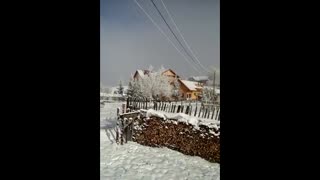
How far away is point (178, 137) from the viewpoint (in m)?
1.67

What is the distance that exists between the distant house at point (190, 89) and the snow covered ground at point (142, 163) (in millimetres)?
355

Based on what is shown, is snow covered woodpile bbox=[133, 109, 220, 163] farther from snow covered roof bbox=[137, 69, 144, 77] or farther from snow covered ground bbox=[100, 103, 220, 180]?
snow covered roof bbox=[137, 69, 144, 77]

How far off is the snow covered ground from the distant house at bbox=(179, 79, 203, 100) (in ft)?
1.16

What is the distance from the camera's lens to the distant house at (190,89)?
5.15 ft

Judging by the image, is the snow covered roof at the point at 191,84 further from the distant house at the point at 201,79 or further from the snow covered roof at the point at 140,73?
the snow covered roof at the point at 140,73

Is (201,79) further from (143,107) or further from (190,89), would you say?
(143,107)

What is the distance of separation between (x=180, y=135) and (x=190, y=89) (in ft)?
1.02

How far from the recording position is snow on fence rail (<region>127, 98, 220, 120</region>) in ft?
5.27

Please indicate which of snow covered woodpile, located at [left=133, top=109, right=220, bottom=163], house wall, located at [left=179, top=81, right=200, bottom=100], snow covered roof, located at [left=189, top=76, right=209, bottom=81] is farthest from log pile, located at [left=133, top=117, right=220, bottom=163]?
snow covered roof, located at [left=189, top=76, right=209, bottom=81]

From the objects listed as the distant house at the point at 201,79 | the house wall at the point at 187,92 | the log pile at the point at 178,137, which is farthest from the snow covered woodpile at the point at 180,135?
the distant house at the point at 201,79

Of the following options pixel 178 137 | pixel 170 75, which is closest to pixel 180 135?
pixel 178 137

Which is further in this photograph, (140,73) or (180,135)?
(180,135)

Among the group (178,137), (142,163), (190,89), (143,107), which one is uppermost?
(190,89)
